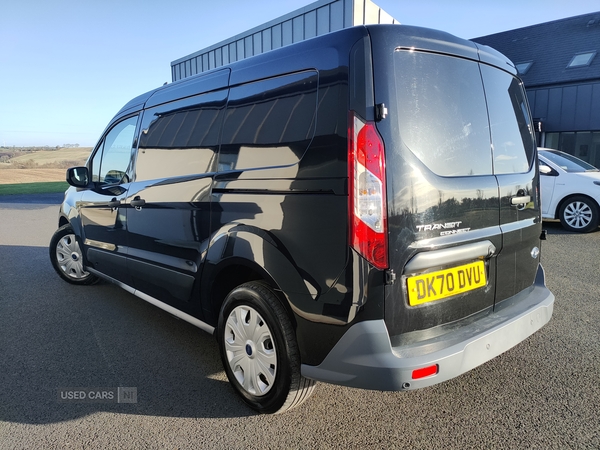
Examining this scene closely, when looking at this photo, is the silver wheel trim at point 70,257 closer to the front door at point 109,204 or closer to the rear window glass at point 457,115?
the front door at point 109,204

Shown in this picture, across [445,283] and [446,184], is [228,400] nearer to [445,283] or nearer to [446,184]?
[445,283]

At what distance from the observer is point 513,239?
8.91 ft

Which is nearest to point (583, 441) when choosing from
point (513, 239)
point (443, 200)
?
point (513, 239)

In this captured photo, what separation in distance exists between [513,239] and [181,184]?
2183 millimetres

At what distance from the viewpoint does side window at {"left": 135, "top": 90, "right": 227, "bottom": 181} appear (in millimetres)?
3021

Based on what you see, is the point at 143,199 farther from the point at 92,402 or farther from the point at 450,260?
the point at 450,260

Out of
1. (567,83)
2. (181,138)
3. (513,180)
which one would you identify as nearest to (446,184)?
(513,180)

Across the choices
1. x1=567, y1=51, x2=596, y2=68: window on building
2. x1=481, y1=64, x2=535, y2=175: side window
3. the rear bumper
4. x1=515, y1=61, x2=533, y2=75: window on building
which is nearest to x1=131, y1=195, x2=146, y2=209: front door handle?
the rear bumper

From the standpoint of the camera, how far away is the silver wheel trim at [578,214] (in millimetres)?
7996

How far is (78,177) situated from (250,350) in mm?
3083

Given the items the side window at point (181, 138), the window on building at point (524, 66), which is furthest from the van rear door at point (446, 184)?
the window on building at point (524, 66)

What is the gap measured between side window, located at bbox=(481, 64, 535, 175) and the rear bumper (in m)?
0.99

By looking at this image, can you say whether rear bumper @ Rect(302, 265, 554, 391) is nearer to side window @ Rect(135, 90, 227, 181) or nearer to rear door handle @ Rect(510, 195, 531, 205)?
rear door handle @ Rect(510, 195, 531, 205)

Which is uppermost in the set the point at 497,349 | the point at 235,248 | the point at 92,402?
the point at 235,248
